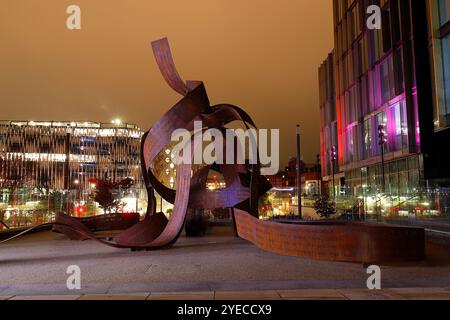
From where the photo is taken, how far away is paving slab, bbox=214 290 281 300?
6.26 m

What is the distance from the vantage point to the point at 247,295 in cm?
644

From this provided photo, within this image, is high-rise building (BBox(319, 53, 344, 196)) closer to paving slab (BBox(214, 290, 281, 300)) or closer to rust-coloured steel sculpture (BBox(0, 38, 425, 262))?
rust-coloured steel sculpture (BBox(0, 38, 425, 262))

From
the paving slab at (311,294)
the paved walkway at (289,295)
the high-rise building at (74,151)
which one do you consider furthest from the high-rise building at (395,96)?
the high-rise building at (74,151)

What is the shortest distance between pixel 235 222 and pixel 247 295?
9195 mm

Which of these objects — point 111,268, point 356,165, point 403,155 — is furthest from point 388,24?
point 111,268

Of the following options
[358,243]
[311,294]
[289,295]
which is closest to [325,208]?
[358,243]

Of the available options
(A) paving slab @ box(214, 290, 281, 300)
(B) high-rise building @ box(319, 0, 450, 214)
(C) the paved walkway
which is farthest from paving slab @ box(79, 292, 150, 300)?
(B) high-rise building @ box(319, 0, 450, 214)

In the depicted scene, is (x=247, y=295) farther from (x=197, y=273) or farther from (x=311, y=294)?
(x=197, y=273)

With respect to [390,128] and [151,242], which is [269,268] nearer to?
[151,242]

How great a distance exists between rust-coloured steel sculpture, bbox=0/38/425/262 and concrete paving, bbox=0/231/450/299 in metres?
0.36

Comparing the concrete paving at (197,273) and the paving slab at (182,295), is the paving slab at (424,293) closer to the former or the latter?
the concrete paving at (197,273)

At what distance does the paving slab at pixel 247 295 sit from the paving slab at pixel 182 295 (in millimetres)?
136
